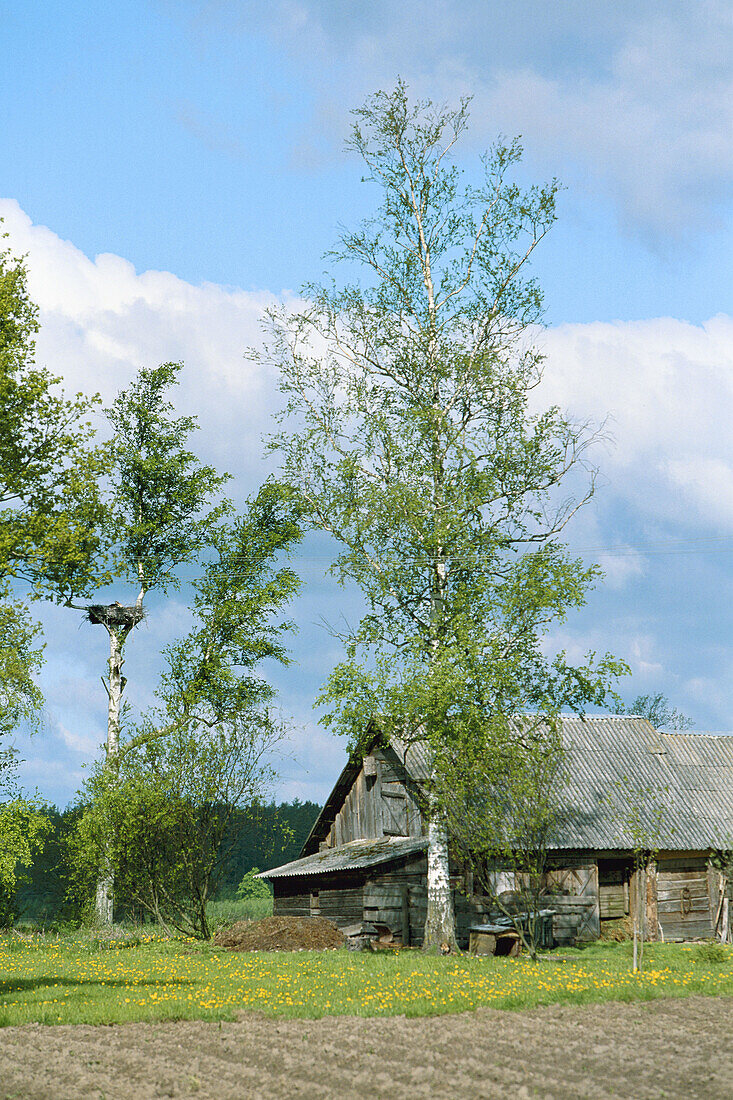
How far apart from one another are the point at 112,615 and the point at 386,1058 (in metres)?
24.1

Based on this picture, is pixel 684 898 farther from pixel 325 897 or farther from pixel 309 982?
pixel 309 982

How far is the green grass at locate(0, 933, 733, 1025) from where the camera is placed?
14.6m

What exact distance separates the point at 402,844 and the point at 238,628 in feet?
30.4

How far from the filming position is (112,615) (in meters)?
33.5

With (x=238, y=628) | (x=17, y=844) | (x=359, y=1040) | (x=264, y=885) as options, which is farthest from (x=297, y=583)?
(x=264, y=885)

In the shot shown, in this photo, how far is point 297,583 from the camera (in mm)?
36000

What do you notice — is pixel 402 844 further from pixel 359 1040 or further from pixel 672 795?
pixel 359 1040

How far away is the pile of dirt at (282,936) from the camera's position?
90.9 feet

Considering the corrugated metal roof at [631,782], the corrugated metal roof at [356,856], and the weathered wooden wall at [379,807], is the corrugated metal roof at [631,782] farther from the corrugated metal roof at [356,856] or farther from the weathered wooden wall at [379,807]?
the corrugated metal roof at [356,856]

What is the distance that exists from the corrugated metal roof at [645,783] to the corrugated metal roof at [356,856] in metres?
4.80

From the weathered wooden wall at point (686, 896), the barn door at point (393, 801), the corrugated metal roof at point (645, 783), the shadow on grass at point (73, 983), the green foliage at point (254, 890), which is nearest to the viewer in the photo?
the shadow on grass at point (73, 983)

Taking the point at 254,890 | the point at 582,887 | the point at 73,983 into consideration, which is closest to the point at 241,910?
the point at 582,887

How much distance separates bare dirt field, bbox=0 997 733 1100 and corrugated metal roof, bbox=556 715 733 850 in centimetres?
1734

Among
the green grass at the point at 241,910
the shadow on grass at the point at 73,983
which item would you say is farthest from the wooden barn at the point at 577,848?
the shadow on grass at the point at 73,983
